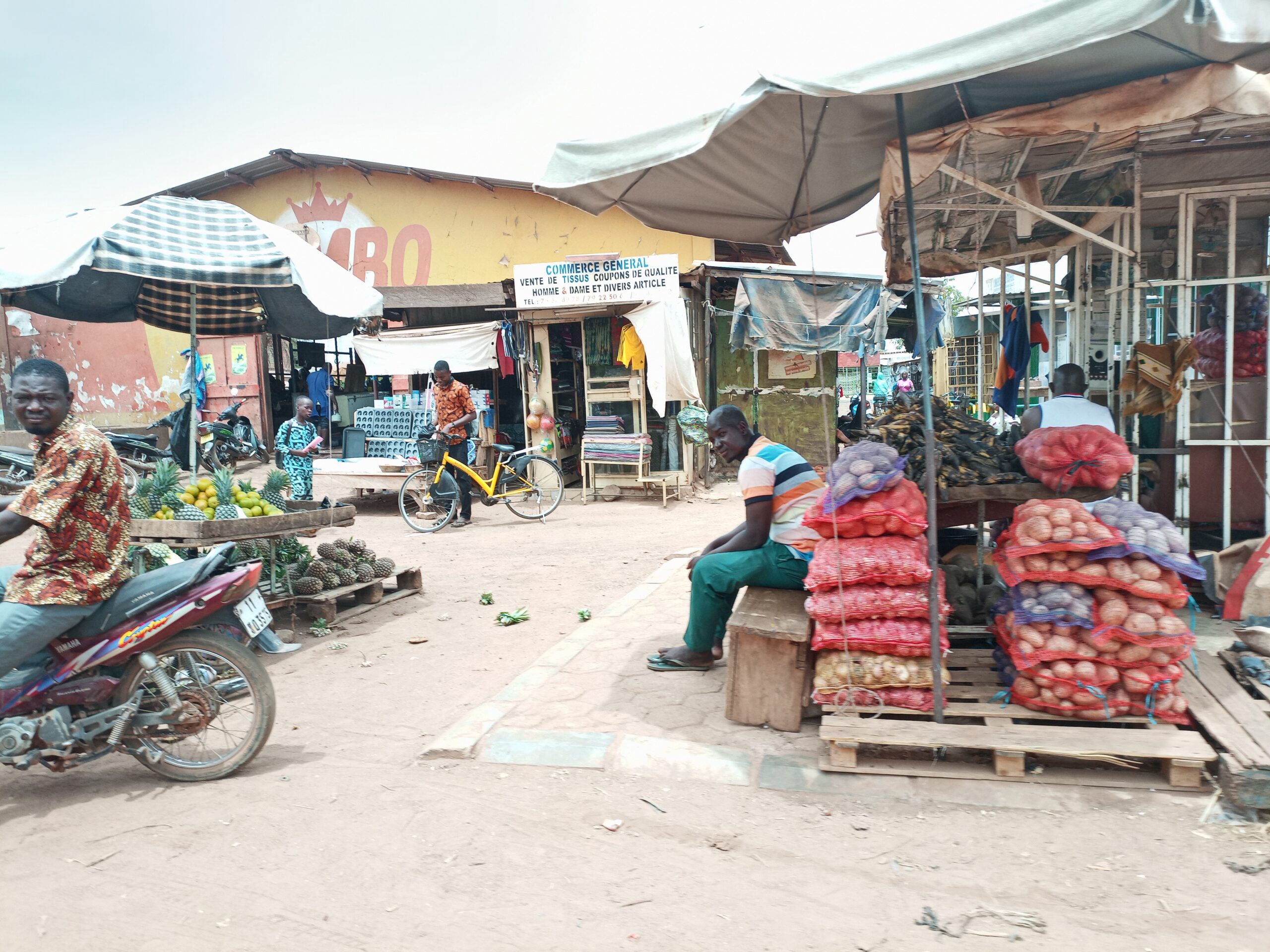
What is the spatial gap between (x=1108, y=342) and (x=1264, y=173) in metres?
1.34

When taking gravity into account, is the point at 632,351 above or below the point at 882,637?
above

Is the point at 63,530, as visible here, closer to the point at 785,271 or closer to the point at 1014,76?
the point at 1014,76

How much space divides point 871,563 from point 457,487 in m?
8.08

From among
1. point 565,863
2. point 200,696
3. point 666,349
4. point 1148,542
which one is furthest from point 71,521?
point 666,349

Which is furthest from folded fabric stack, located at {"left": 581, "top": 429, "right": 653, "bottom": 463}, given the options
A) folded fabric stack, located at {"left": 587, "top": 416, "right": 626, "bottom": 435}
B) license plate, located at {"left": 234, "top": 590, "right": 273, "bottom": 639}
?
license plate, located at {"left": 234, "top": 590, "right": 273, "bottom": 639}

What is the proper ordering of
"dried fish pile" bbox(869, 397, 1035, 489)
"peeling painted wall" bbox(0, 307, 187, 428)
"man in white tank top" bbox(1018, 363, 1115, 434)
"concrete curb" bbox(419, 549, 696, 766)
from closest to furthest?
"concrete curb" bbox(419, 549, 696, 766) < "dried fish pile" bbox(869, 397, 1035, 489) < "man in white tank top" bbox(1018, 363, 1115, 434) < "peeling painted wall" bbox(0, 307, 187, 428)

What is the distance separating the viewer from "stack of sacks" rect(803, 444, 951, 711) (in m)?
3.63

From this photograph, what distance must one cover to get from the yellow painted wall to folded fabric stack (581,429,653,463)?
13.4 ft

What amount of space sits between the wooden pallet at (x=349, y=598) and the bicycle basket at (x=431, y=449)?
3.17 meters

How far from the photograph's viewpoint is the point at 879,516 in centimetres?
371

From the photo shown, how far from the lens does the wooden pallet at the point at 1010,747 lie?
10.4 ft

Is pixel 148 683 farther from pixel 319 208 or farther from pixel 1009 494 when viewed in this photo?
pixel 319 208

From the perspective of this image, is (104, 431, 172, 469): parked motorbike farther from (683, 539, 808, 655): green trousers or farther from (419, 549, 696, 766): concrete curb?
(683, 539, 808, 655): green trousers

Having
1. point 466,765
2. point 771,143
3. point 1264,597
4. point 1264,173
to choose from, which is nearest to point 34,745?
point 466,765
